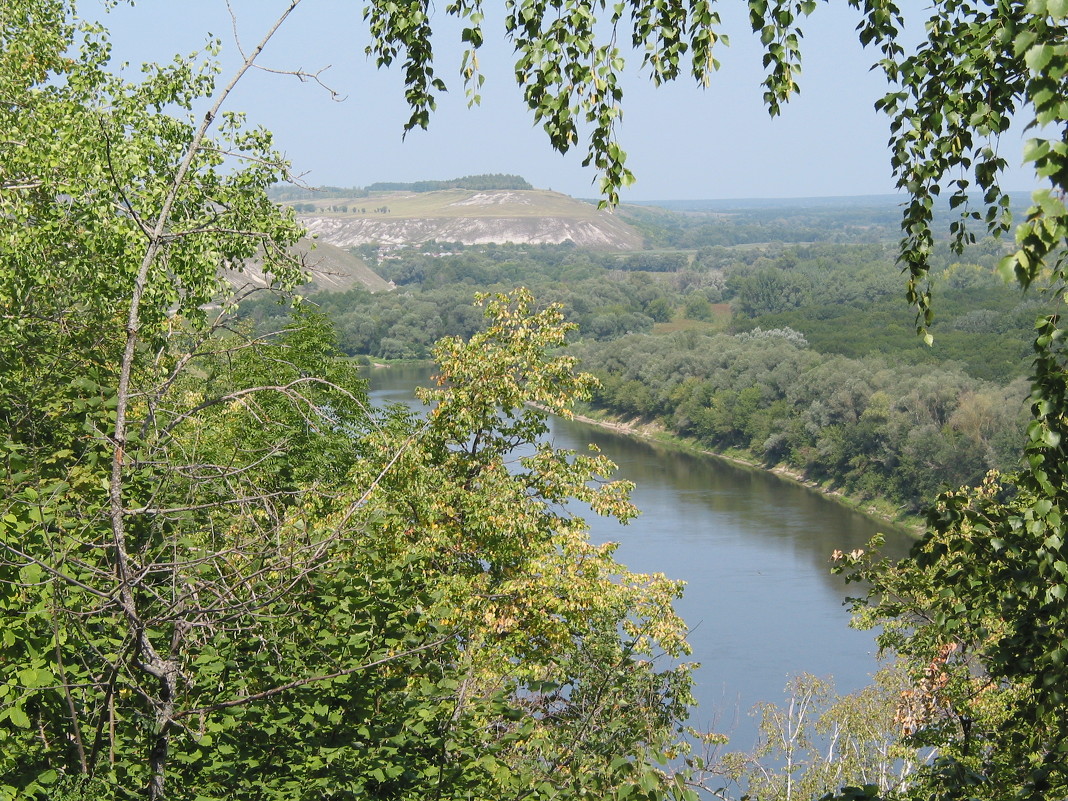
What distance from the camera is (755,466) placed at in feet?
159

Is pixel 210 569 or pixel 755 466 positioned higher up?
pixel 210 569

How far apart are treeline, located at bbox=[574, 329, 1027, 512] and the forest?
887 inches

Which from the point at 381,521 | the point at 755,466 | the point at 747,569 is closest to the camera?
the point at 381,521

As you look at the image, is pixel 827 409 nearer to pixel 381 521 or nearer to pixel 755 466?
pixel 755 466

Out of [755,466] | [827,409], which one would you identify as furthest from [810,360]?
[755,466]

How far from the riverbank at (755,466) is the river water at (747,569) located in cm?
67

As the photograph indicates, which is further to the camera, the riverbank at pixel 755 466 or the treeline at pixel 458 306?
the treeline at pixel 458 306

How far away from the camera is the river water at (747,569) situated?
23000mm

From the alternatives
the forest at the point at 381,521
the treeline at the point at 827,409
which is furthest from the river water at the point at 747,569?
the forest at the point at 381,521

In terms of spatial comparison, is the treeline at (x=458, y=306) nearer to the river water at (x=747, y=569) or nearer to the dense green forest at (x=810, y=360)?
the dense green forest at (x=810, y=360)

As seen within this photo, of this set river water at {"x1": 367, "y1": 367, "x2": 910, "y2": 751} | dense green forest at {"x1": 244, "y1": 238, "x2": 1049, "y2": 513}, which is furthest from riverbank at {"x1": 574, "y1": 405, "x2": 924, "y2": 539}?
river water at {"x1": 367, "y1": 367, "x2": 910, "y2": 751}

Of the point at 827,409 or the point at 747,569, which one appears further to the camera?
the point at 827,409

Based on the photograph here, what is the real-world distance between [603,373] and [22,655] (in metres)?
60.1

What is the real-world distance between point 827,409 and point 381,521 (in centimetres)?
4636
